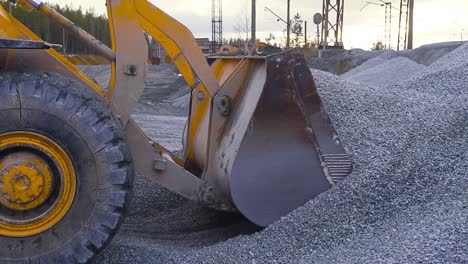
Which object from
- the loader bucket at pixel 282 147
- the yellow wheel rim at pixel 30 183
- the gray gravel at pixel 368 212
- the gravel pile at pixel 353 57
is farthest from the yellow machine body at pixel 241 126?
the gravel pile at pixel 353 57

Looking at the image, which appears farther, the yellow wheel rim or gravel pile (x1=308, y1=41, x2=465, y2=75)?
gravel pile (x1=308, y1=41, x2=465, y2=75)

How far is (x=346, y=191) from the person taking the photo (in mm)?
4164

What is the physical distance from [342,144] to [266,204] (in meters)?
0.63

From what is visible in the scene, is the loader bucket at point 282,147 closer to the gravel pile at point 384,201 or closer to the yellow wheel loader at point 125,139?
the yellow wheel loader at point 125,139

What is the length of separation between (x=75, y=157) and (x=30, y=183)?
0.82 feet

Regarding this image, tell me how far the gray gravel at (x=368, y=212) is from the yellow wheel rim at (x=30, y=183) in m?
0.48

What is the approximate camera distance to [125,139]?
367 centimetres

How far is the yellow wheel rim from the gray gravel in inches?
19.0

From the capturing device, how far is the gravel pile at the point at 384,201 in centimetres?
351

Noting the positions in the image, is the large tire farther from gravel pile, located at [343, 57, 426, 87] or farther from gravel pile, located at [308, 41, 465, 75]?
gravel pile, located at [308, 41, 465, 75]

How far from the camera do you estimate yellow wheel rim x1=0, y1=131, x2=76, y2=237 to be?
3.42 meters

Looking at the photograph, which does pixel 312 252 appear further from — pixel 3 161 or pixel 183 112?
pixel 183 112

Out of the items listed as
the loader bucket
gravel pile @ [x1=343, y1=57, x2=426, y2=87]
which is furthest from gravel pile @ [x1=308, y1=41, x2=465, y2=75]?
the loader bucket

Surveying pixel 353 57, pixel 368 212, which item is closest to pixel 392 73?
pixel 368 212
